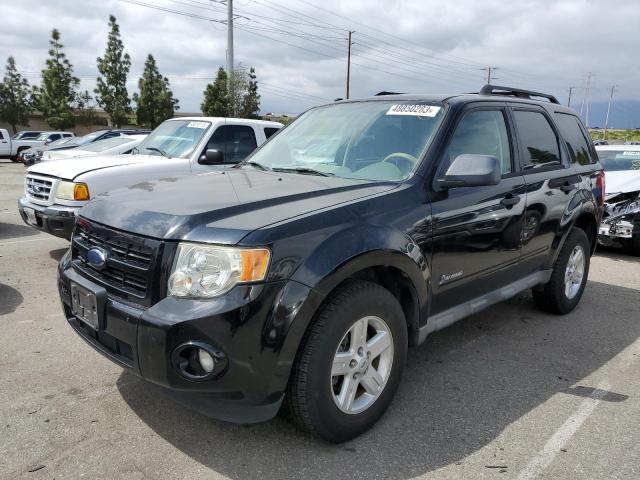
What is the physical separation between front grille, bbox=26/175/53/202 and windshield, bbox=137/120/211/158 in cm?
155

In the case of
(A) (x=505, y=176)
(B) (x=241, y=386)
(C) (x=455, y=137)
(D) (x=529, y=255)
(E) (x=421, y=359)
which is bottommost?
(E) (x=421, y=359)

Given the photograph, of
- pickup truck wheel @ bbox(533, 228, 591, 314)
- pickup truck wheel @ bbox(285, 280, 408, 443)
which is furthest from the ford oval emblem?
pickup truck wheel @ bbox(533, 228, 591, 314)

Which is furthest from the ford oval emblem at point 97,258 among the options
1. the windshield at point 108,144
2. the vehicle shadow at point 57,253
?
the windshield at point 108,144

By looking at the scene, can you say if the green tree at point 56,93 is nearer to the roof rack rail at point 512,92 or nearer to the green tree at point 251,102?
the green tree at point 251,102

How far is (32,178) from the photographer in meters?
6.29

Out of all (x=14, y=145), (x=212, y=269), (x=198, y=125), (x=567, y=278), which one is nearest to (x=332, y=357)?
(x=212, y=269)

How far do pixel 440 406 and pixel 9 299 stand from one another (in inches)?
157

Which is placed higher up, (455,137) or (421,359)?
(455,137)

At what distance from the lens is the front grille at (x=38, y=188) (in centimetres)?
599

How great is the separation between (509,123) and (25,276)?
5.02 metres

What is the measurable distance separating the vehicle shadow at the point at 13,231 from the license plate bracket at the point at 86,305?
5836 mm

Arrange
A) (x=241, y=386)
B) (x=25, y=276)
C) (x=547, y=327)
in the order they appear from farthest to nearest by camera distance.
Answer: (x=25, y=276) → (x=547, y=327) → (x=241, y=386)

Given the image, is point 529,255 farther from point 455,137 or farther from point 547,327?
point 455,137

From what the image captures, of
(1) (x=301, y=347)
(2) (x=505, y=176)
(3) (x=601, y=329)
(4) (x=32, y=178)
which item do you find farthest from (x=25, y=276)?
(3) (x=601, y=329)
